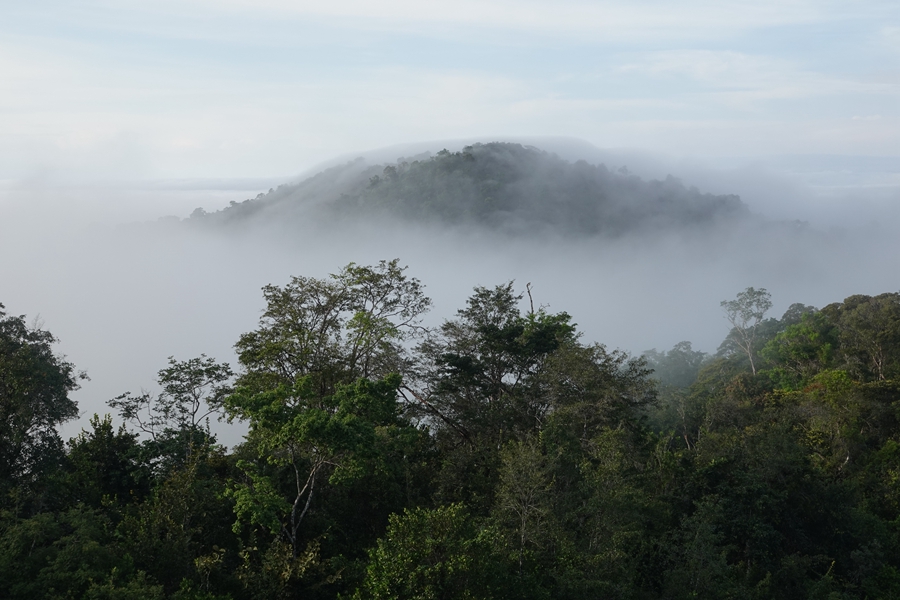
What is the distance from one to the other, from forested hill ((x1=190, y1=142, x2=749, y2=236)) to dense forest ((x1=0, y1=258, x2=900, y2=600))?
10265cm

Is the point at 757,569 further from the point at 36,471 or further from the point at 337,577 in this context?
the point at 36,471

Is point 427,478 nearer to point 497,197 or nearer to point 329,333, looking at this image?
point 329,333

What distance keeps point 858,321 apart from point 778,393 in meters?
8.12

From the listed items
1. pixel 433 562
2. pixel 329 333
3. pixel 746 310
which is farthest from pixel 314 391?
pixel 746 310

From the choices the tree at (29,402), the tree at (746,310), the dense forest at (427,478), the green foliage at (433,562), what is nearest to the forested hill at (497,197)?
the tree at (746,310)

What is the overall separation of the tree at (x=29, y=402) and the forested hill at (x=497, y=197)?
10779cm

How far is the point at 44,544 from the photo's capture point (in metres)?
14.3

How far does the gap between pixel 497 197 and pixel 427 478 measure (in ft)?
389

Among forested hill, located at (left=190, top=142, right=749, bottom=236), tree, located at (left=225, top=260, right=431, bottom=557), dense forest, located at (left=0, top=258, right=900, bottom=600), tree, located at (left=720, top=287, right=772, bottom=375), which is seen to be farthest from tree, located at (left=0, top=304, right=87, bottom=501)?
forested hill, located at (left=190, top=142, right=749, bottom=236)

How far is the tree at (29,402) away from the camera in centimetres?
1766

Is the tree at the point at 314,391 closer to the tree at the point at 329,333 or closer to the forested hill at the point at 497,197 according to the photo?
the tree at the point at 329,333

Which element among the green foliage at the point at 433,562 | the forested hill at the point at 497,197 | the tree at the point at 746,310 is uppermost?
the forested hill at the point at 497,197

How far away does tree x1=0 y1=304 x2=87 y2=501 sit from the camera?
1766cm

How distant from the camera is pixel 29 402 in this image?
18.3 metres
